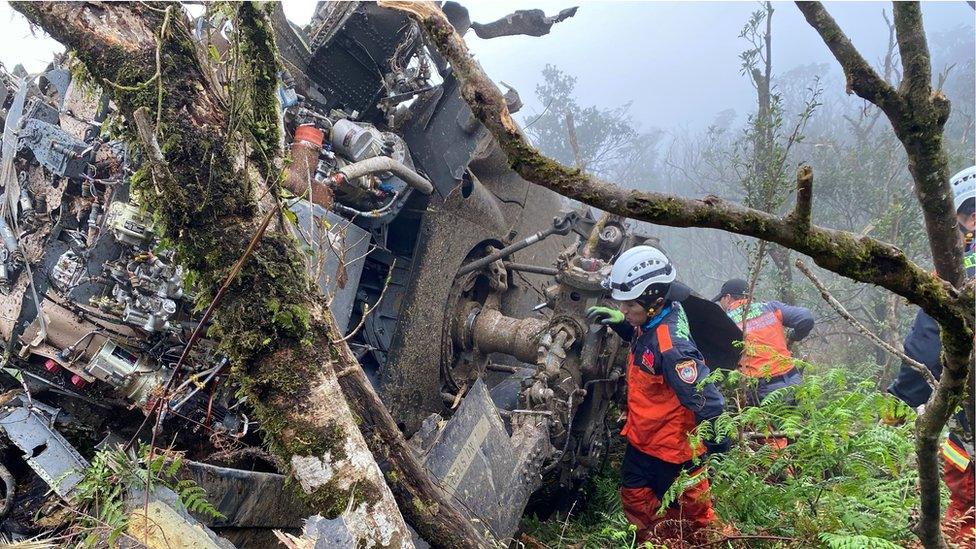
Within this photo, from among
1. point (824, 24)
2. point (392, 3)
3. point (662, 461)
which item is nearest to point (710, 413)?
point (662, 461)

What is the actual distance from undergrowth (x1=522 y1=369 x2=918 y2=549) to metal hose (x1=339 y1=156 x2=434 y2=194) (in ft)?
7.96

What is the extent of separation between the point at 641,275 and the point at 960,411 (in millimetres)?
1807

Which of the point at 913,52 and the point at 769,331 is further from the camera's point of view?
the point at 769,331

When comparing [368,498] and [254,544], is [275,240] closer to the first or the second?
[368,498]

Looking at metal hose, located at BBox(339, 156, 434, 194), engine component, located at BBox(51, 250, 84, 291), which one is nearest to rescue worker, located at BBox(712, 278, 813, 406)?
metal hose, located at BBox(339, 156, 434, 194)

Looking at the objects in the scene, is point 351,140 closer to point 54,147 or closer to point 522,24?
point 54,147

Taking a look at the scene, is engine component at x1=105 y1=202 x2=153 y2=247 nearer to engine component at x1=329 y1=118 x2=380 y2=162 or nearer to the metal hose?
the metal hose

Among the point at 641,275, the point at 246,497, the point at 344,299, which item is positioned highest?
the point at 641,275

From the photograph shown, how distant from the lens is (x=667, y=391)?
12.3 feet

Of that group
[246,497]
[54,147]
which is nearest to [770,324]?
[246,497]

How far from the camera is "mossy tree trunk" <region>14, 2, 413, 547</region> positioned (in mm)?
2250

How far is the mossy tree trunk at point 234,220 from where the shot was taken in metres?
2.25

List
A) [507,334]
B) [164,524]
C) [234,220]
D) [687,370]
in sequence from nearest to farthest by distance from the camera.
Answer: [164,524] → [234,220] → [687,370] → [507,334]

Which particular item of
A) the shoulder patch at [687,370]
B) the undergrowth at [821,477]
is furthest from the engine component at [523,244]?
the undergrowth at [821,477]
